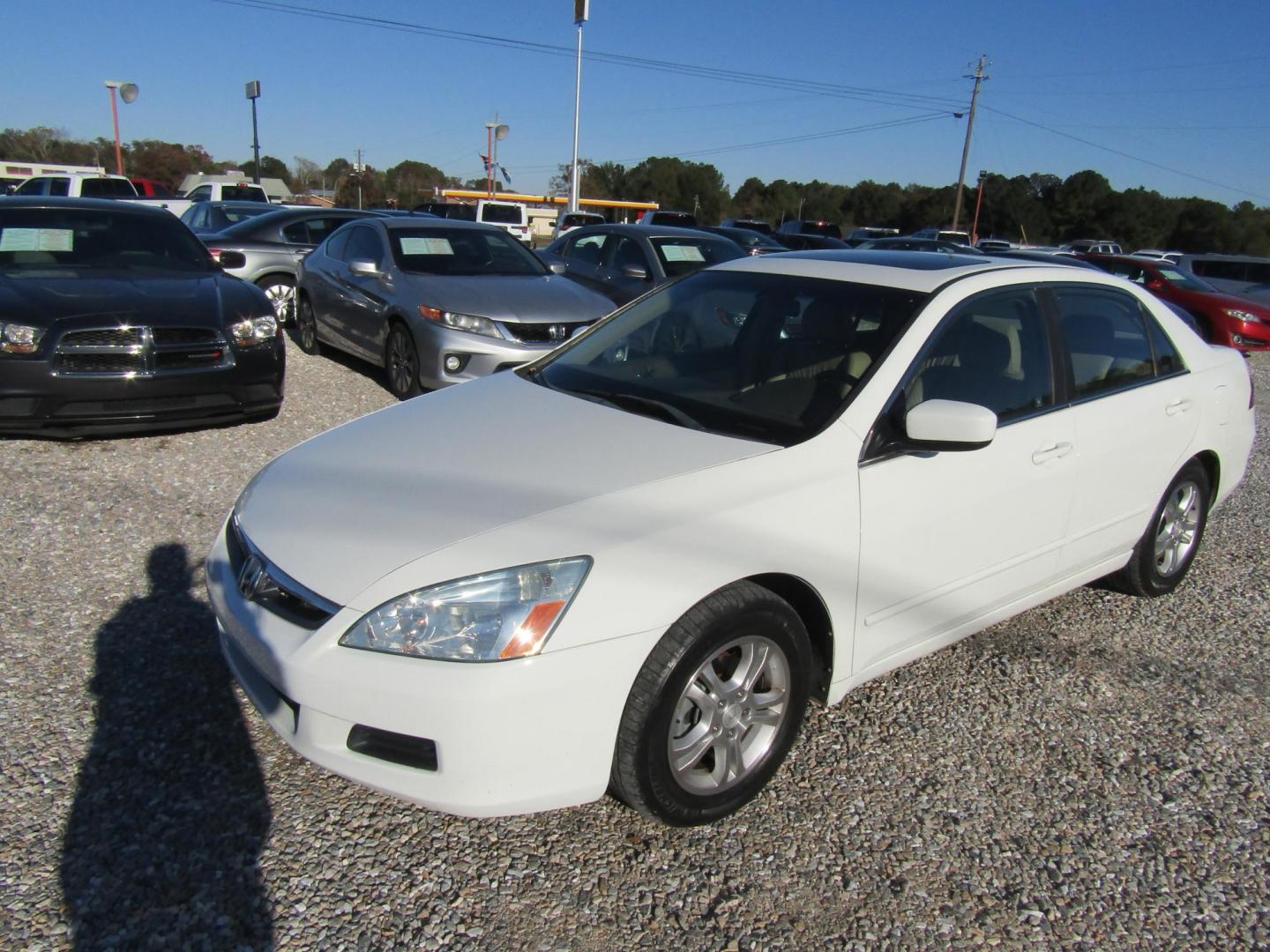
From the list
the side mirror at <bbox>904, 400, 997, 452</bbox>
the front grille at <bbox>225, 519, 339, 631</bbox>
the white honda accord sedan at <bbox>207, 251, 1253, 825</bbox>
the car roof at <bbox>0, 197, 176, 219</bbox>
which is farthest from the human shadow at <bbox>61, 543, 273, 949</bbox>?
the car roof at <bbox>0, 197, 176, 219</bbox>

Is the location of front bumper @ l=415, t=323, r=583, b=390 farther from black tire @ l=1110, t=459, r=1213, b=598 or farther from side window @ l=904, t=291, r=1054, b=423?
black tire @ l=1110, t=459, r=1213, b=598

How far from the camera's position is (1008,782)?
286 centimetres

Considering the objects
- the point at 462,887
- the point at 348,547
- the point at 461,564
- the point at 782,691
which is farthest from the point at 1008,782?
the point at 348,547

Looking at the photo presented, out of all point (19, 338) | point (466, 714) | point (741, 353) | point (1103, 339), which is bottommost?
point (466, 714)

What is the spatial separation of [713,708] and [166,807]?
1519 millimetres

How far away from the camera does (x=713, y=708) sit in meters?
2.51

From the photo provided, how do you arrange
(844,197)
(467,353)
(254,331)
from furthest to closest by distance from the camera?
(844,197) < (467,353) < (254,331)

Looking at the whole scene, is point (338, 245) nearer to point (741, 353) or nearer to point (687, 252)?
point (687, 252)

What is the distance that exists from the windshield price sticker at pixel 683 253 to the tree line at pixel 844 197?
41.6 meters

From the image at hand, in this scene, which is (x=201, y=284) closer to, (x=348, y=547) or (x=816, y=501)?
(x=348, y=547)

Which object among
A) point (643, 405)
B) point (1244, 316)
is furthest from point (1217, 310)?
point (643, 405)

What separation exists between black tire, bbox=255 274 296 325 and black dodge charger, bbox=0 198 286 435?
142 inches

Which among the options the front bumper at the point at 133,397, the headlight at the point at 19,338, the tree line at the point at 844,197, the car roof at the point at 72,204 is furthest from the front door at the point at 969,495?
the tree line at the point at 844,197

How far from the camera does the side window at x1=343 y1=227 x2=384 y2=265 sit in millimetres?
7969
